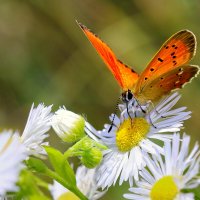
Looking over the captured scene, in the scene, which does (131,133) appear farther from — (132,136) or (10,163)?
(10,163)

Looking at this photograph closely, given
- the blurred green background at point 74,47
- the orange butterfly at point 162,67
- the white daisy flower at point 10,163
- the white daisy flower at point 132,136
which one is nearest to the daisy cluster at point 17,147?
the white daisy flower at point 10,163

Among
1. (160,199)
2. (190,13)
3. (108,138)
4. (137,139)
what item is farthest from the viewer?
(190,13)

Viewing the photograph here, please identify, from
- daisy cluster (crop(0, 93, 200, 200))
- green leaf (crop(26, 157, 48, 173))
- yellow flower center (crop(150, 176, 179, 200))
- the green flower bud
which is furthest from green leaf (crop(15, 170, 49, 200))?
the green flower bud

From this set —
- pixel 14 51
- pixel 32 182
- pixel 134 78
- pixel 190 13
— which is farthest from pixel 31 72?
pixel 32 182

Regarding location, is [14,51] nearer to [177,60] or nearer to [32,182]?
[177,60]

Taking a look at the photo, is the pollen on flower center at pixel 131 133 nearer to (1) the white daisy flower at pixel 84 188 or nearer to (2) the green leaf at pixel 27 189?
(1) the white daisy flower at pixel 84 188
